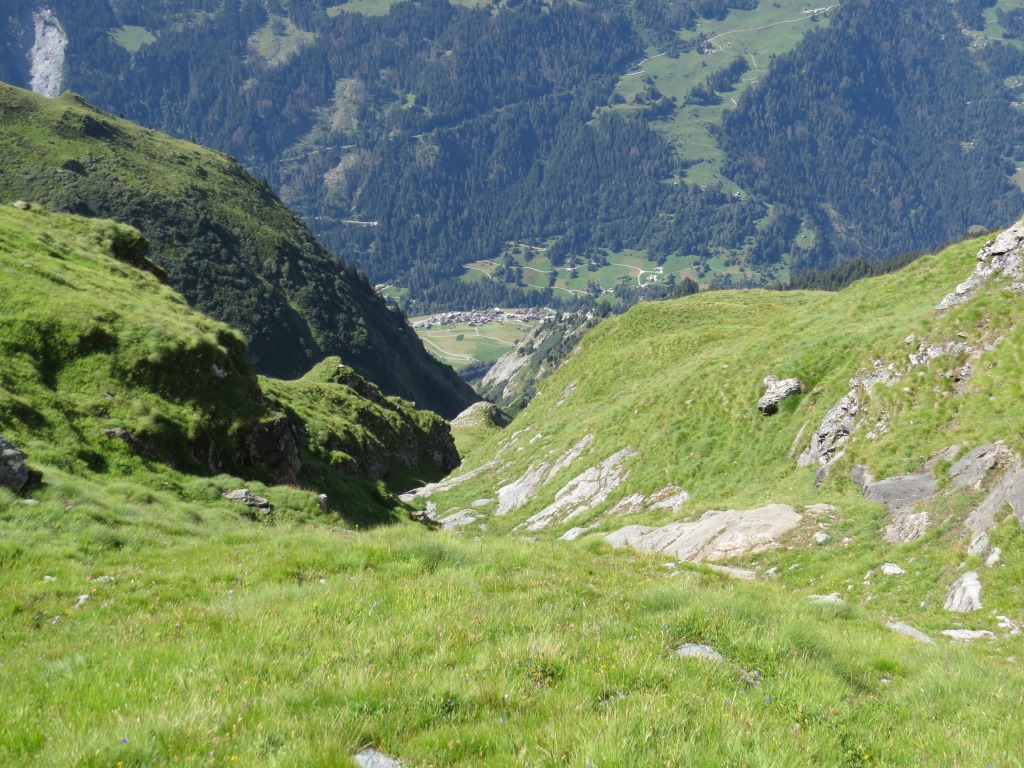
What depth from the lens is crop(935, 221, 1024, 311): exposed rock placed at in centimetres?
2792

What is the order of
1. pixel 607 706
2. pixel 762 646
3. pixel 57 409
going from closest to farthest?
pixel 607 706
pixel 762 646
pixel 57 409

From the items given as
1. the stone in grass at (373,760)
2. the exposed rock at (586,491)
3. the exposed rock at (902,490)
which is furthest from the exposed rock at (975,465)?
the stone in grass at (373,760)

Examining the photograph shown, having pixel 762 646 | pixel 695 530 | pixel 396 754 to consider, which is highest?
pixel 396 754

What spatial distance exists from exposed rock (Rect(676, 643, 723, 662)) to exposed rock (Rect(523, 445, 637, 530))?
2870 centimetres

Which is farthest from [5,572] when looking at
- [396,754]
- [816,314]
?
[816,314]

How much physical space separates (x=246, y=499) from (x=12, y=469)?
862 cm

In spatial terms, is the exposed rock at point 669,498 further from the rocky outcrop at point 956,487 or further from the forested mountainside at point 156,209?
the forested mountainside at point 156,209

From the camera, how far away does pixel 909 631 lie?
43.8 ft

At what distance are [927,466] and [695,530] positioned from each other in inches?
350

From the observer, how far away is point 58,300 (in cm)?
2619

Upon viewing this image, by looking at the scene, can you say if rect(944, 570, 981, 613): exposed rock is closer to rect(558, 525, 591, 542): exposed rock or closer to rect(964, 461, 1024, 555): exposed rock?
rect(964, 461, 1024, 555): exposed rock

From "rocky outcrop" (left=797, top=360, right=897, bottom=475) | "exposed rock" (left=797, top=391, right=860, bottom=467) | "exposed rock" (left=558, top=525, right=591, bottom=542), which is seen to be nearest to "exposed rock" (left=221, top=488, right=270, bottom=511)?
"exposed rock" (left=558, top=525, right=591, bottom=542)

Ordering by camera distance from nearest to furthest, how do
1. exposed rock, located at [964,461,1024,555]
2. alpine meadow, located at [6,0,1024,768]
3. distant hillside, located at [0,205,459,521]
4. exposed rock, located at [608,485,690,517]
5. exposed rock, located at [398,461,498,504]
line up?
alpine meadow, located at [6,0,1024,768]
exposed rock, located at [964,461,1024,555]
distant hillside, located at [0,205,459,521]
exposed rock, located at [608,485,690,517]
exposed rock, located at [398,461,498,504]

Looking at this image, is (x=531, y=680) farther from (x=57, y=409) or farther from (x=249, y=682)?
(x=57, y=409)
